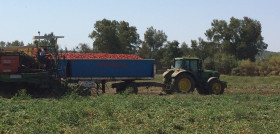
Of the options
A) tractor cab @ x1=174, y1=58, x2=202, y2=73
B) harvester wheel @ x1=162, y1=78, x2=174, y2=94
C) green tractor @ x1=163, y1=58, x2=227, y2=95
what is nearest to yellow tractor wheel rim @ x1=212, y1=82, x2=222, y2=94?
green tractor @ x1=163, y1=58, x2=227, y2=95

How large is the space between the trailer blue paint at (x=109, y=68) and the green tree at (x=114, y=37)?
1661 inches

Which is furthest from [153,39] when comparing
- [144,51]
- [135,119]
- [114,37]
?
[135,119]

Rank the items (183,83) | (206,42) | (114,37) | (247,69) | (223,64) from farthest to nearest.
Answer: (206,42) < (114,37) < (223,64) < (247,69) < (183,83)

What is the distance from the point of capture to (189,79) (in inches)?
859

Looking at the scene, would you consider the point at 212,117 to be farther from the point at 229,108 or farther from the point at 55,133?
the point at 55,133

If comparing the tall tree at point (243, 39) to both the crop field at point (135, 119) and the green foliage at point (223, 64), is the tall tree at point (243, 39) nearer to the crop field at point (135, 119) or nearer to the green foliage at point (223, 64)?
the green foliage at point (223, 64)

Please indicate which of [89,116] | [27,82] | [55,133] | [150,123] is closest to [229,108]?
[150,123]

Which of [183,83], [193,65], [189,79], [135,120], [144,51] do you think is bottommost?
[135,120]

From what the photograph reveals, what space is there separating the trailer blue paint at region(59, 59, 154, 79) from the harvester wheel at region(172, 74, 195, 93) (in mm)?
1791

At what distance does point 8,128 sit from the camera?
968 cm

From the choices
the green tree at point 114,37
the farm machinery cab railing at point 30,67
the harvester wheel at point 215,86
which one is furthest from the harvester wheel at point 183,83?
the green tree at point 114,37

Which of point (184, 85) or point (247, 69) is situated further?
point (247, 69)

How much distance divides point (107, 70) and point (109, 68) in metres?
0.16

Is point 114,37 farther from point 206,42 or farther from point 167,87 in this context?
point 167,87
